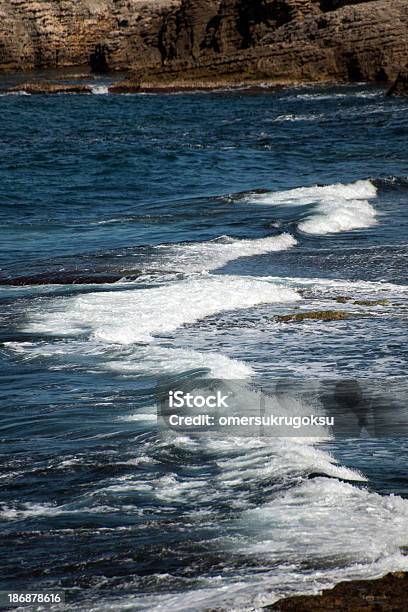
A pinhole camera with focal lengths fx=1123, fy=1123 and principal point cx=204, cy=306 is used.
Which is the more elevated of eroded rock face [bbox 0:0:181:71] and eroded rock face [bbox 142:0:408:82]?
eroded rock face [bbox 0:0:181:71]

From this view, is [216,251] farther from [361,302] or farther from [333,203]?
[333,203]

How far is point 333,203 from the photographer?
58.5 feet

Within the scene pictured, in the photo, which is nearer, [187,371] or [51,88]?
[187,371]

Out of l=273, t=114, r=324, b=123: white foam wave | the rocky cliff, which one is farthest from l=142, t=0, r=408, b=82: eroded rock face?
l=273, t=114, r=324, b=123: white foam wave

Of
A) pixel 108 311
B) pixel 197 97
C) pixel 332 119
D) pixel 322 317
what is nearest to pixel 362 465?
pixel 322 317

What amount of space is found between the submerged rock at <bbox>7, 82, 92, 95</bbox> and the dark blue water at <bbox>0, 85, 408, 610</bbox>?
95.0 feet

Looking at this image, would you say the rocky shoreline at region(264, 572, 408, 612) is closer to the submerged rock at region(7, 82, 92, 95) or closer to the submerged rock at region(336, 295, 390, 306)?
the submerged rock at region(336, 295, 390, 306)

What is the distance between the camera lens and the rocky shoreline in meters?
4.50

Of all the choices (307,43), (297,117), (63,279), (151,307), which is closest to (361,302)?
(151,307)

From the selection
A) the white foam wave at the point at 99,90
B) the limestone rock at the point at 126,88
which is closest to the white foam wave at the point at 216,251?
the limestone rock at the point at 126,88

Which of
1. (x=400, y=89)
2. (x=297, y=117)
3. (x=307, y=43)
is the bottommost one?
(x=297, y=117)

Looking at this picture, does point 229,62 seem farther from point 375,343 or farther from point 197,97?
point 375,343

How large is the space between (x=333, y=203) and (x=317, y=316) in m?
8.20

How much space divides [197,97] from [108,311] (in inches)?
1367
